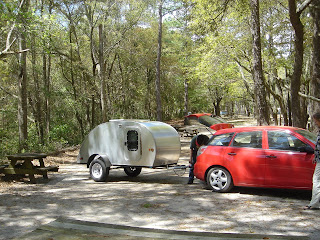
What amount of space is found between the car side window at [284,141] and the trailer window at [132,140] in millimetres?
4117

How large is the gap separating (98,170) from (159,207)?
13.8ft

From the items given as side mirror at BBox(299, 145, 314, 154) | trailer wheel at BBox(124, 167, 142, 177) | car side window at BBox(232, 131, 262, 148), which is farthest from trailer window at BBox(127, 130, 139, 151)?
side mirror at BBox(299, 145, 314, 154)

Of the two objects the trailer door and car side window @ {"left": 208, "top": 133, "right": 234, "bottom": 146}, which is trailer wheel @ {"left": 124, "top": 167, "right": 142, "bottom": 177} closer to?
the trailer door

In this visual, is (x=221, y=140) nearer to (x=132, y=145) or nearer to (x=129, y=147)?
(x=132, y=145)

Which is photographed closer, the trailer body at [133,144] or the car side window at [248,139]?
the car side window at [248,139]

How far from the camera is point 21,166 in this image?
36.4 feet

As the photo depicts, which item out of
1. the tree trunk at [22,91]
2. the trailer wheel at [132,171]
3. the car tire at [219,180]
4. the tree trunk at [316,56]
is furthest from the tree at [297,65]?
the tree trunk at [22,91]

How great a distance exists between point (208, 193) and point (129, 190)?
7.45ft

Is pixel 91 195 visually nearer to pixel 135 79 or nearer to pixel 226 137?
pixel 226 137

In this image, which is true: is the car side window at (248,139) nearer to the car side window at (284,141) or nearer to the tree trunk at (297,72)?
the car side window at (284,141)

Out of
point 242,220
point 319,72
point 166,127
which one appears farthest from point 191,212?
point 319,72

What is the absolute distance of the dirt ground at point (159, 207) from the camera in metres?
5.74

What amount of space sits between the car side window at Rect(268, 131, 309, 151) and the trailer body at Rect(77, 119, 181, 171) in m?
3.39

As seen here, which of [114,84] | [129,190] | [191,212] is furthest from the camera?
[114,84]
